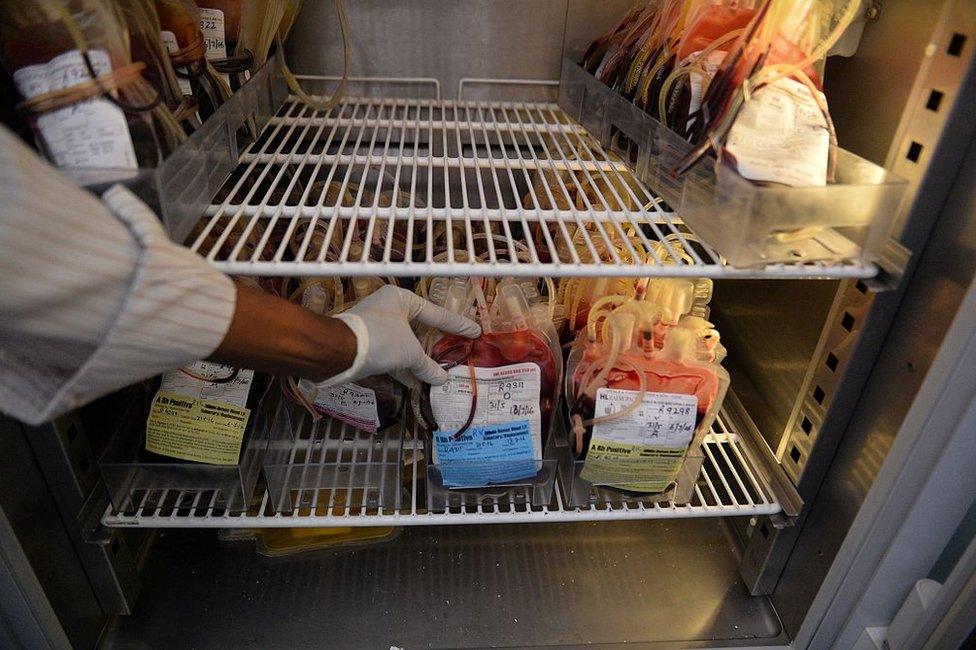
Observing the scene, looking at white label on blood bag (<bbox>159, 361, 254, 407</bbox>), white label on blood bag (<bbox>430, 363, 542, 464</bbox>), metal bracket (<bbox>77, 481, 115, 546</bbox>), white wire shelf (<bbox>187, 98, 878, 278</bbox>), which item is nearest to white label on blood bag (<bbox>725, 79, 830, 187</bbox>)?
white wire shelf (<bbox>187, 98, 878, 278</bbox>)

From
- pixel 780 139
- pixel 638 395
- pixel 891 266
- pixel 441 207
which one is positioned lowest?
pixel 638 395

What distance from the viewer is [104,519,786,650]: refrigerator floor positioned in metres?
1.05

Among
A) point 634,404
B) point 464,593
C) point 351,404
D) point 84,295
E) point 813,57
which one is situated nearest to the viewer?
point 84,295

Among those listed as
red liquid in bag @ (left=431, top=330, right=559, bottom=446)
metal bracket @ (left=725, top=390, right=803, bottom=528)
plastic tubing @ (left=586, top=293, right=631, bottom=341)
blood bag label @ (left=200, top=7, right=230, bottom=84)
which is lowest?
metal bracket @ (left=725, top=390, right=803, bottom=528)

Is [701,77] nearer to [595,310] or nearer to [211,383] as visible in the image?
[595,310]

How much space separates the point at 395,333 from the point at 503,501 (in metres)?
0.36

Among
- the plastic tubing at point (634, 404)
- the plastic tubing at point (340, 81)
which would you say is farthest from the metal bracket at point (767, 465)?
the plastic tubing at point (340, 81)

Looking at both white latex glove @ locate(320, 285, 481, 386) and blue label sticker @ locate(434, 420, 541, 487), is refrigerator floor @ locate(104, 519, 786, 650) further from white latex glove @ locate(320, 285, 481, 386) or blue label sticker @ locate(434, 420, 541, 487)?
white latex glove @ locate(320, 285, 481, 386)

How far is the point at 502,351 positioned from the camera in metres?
0.94

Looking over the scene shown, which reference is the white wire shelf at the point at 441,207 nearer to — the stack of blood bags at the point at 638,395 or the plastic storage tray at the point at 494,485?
the stack of blood bags at the point at 638,395

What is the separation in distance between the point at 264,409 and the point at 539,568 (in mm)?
545

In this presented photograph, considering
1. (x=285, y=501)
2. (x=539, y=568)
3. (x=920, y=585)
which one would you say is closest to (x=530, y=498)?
(x=539, y=568)

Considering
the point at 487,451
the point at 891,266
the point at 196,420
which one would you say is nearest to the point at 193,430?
the point at 196,420

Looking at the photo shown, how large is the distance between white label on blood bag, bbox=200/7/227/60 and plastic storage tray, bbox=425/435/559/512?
67cm
